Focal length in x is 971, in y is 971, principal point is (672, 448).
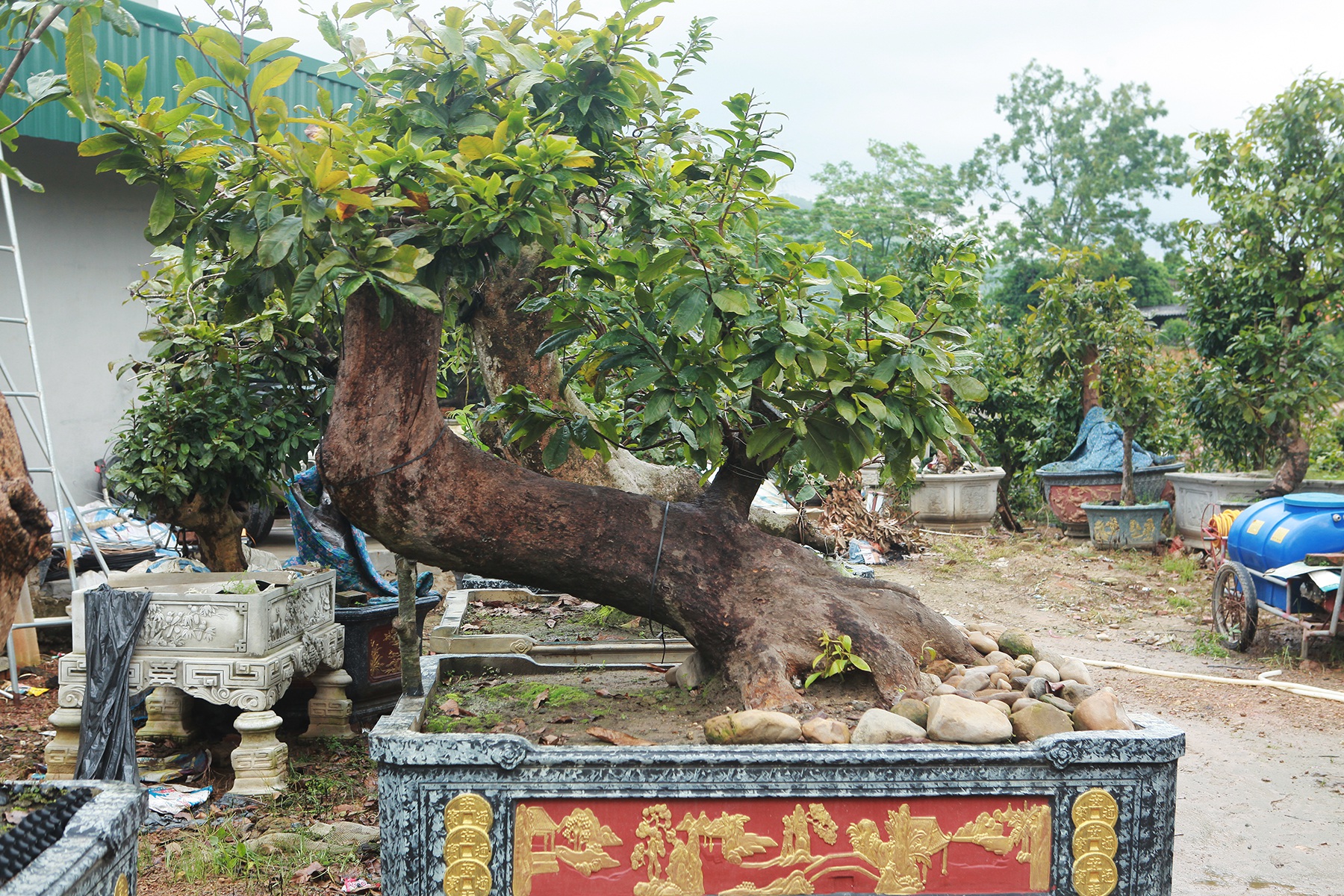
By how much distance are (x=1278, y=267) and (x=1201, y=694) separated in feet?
16.3

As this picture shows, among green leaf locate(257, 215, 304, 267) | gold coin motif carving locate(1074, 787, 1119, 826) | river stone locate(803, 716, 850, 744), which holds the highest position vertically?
green leaf locate(257, 215, 304, 267)

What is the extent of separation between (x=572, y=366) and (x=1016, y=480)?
1197 centimetres

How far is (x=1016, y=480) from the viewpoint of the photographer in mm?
14078

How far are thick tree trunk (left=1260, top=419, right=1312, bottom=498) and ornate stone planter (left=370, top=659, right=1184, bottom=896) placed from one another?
321 inches

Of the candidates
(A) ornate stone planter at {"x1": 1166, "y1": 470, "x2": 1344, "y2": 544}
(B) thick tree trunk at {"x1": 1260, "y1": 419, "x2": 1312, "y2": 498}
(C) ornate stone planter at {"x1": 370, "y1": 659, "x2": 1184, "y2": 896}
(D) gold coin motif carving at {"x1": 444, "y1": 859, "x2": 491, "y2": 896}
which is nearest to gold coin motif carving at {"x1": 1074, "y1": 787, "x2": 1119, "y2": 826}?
(C) ornate stone planter at {"x1": 370, "y1": 659, "x2": 1184, "y2": 896}

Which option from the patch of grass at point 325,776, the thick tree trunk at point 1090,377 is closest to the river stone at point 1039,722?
the patch of grass at point 325,776

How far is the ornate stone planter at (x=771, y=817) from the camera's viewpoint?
237 centimetres

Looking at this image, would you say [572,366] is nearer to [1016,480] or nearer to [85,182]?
[85,182]

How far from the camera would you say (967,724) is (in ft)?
8.34

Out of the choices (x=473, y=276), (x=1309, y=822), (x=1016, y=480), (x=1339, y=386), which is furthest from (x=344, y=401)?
(x=1016, y=480)

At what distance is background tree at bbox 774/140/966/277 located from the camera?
85.1 feet

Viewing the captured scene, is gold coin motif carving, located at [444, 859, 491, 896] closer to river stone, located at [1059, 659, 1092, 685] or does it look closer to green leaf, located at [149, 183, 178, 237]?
green leaf, located at [149, 183, 178, 237]

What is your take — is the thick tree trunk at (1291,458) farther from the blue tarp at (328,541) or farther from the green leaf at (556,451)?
the green leaf at (556,451)

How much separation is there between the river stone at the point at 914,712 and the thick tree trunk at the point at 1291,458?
8277 millimetres
